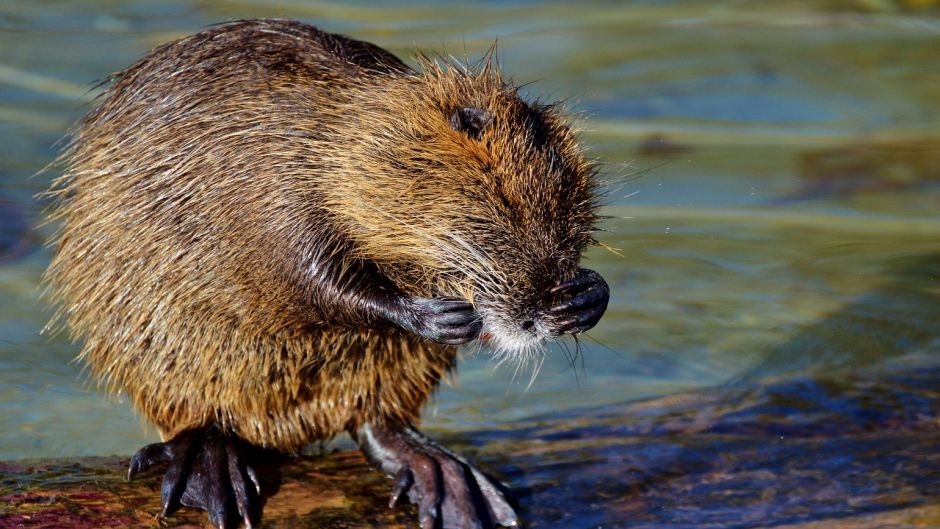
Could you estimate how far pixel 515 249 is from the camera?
11.1 feet

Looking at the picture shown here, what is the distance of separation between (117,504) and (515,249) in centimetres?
122

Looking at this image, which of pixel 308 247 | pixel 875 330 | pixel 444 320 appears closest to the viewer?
pixel 444 320

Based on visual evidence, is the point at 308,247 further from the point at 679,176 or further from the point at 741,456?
the point at 679,176

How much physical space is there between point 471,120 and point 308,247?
0.55 meters

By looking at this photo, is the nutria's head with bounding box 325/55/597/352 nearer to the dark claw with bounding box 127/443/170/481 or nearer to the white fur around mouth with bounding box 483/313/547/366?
the white fur around mouth with bounding box 483/313/547/366

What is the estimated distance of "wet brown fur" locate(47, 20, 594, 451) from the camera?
11.4 feet

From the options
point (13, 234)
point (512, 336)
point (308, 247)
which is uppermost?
point (308, 247)

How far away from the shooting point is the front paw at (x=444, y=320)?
3.49 meters

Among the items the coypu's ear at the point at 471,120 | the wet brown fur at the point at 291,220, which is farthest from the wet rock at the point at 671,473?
the coypu's ear at the point at 471,120

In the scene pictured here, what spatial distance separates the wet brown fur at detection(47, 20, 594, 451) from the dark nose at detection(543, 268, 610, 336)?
41 millimetres

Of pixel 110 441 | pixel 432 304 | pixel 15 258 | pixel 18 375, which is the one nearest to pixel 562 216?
pixel 432 304

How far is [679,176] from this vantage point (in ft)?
24.1

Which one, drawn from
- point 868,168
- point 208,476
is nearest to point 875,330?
point 868,168

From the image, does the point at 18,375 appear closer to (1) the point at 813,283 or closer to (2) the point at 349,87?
(2) the point at 349,87
